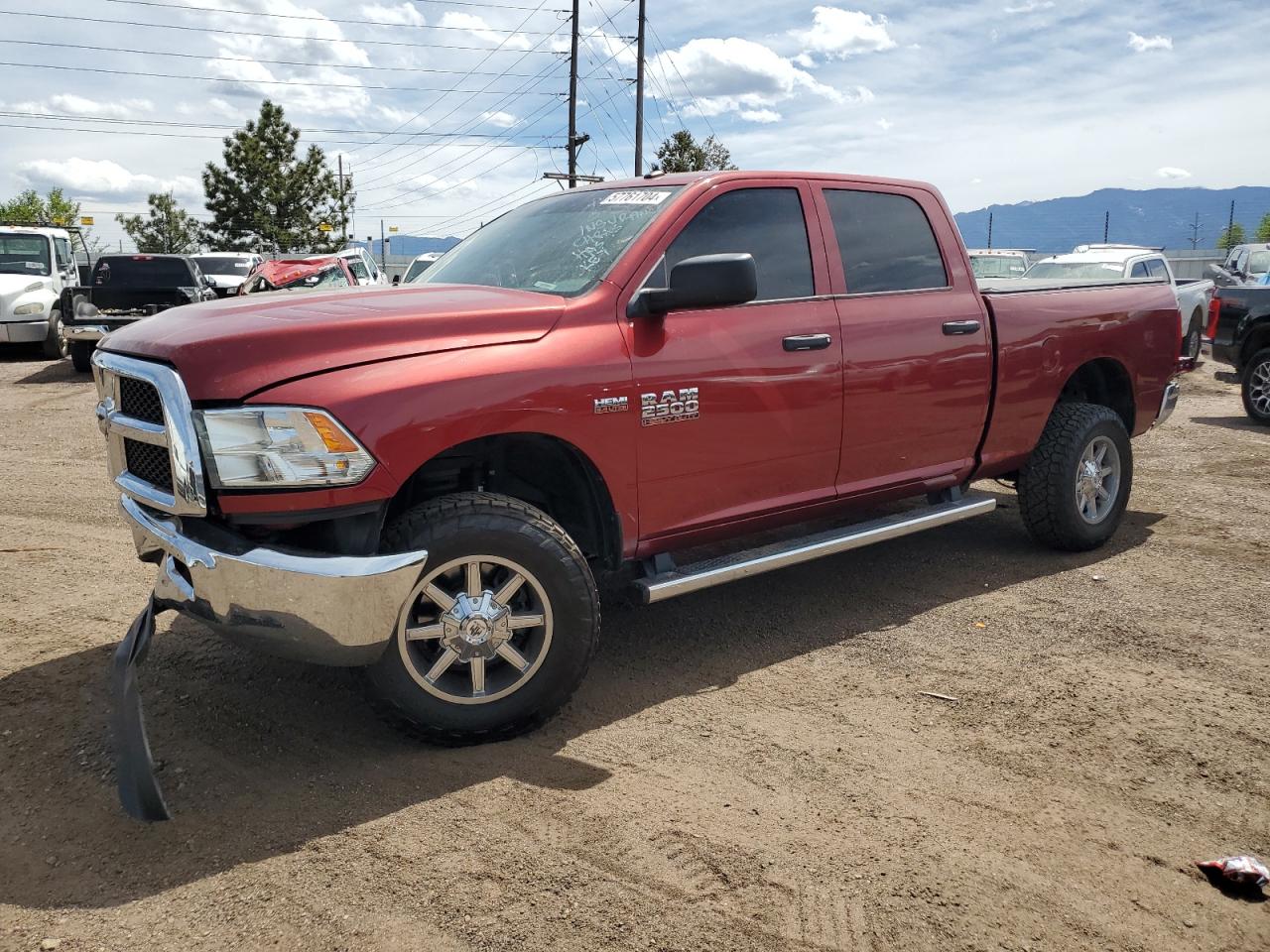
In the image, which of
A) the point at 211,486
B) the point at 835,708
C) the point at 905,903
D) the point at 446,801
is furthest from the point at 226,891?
the point at 835,708

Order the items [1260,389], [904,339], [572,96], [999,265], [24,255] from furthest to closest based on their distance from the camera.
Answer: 1. [572,96]
2. [999,265]
3. [24,255]
4. [1260,389]
5. [904,339]

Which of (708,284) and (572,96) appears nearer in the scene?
(708,284)

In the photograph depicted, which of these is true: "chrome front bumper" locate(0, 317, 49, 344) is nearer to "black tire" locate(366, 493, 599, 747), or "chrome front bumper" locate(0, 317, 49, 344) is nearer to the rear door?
the rear door

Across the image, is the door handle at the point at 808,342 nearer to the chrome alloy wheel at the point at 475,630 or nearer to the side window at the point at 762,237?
the side window at the point at 762,237

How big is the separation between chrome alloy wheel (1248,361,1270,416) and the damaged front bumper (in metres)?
10.9

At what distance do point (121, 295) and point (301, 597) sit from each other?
14.1 metres

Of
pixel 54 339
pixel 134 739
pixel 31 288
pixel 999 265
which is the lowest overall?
pixel 134 739

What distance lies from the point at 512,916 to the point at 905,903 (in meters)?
1.00

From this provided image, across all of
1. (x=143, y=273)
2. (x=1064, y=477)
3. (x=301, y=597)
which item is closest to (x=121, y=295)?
(x=143, y=273)

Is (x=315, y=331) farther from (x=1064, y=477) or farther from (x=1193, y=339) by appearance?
(x=1193, y=339)

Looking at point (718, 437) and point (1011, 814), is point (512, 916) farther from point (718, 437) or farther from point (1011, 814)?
point (718, 437)

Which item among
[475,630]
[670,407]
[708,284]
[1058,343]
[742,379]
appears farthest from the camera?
[1058,343]

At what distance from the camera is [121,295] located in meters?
15.2

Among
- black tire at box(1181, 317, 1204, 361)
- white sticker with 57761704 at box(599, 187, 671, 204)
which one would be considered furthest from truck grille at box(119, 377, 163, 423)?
black tire at box(1181, 317, 1204, 361)
